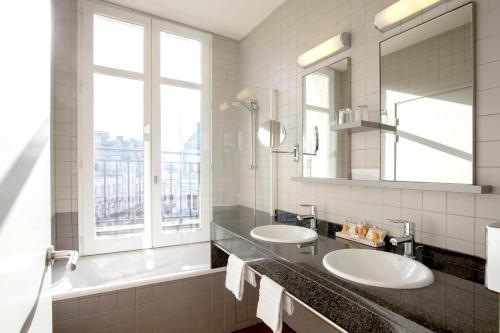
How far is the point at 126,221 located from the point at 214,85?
164 centimetres

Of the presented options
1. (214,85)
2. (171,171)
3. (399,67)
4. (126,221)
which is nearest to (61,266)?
(126,221)

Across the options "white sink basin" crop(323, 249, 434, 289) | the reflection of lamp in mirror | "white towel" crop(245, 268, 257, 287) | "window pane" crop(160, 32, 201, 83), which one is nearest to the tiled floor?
"white towel" crop(245, 268, 257, 287)

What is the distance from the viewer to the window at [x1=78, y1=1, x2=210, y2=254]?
8.62ft

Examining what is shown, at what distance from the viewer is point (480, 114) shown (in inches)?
47.7

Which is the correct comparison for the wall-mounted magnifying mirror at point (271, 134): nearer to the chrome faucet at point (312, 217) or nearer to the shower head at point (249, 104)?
the shower head at point (249, 104)

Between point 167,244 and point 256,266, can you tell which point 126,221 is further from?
point 256,266

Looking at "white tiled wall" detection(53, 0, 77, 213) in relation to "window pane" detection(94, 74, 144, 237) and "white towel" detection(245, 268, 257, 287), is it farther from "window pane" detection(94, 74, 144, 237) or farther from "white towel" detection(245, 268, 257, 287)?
"white towel" detection(245, 268, 257, 287)

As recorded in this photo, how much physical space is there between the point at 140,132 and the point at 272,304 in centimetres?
219

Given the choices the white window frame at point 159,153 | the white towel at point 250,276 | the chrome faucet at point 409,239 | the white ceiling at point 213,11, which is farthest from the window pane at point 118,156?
the chrome faucet at point 409,239

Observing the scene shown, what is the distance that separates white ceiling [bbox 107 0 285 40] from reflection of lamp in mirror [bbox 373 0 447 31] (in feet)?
4.12

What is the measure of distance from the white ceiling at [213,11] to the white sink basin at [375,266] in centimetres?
230

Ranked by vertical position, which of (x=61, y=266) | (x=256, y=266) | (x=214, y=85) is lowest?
(x=61, y=266)

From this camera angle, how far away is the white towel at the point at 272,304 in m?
1.35

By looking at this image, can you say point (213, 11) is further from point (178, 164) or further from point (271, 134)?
point (178, 164)
